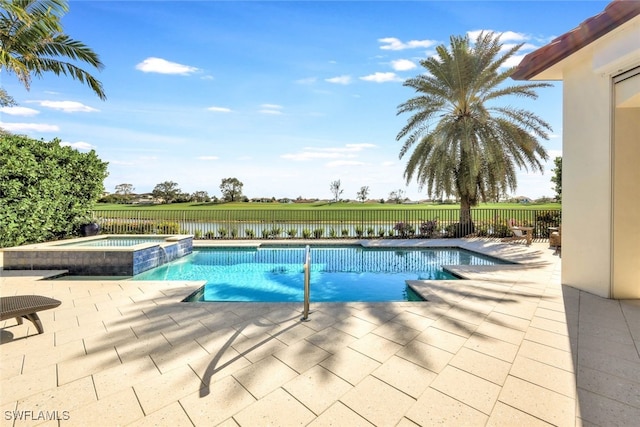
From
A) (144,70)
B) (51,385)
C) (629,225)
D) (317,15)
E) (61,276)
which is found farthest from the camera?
(144,70)

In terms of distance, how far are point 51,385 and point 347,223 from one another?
1264 centimetres

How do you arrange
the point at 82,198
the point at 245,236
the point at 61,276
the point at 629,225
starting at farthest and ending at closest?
the point at 245,236 → the point at 82,198 → the point at 61,276 → the point at 629,225

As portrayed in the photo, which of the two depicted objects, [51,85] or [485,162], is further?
[485,162]

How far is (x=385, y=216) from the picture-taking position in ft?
49.2

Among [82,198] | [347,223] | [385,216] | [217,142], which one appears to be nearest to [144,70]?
[82,198]

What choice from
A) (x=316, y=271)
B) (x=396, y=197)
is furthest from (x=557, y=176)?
(x=396, y=197)

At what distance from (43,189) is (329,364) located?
10886 millimetres

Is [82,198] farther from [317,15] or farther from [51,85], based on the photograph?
[317,15]

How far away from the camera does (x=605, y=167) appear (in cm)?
430

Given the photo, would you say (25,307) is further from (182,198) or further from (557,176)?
(182,198)

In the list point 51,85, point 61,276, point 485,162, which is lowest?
point 61,276

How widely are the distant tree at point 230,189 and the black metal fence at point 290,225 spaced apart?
23.6m

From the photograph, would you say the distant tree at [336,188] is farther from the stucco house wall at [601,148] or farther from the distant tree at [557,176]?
the stucco house wall at [601,148]

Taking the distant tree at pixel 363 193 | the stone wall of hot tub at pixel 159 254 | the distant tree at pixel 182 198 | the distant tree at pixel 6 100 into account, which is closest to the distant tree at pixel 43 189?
the stone wall of hot tub at pixel 159 254
